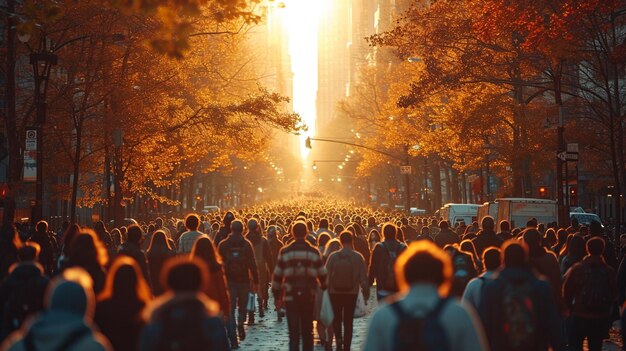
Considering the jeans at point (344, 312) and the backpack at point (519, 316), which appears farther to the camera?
the jeans at point (344, 312)

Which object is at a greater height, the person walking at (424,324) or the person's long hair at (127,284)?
the person's long hair at (127,284)

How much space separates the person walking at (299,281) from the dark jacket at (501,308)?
14.5 ft

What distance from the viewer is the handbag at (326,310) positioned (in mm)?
14359

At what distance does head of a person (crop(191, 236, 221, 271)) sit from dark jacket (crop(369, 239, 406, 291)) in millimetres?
3385

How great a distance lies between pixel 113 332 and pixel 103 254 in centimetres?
149

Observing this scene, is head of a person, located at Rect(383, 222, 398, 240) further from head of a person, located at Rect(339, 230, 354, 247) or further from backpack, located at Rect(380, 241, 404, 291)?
head of a person, located at Rect(339, 230, 354, 247)

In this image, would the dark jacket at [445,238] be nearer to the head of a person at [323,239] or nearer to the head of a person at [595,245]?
the head of a person at [323,239]

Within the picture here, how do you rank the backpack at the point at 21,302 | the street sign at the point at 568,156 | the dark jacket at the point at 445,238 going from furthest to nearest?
the street sign at the point at 568,156
the dark jacket at the point at 445,238
the backpack at the point at 21,302

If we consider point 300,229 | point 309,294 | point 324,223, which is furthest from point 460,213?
point 309,294

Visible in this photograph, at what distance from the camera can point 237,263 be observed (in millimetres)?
15898

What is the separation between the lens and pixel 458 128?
43.0m

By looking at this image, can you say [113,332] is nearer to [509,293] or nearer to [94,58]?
[509,293]

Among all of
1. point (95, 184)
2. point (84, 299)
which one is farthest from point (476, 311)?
point (95, 184)

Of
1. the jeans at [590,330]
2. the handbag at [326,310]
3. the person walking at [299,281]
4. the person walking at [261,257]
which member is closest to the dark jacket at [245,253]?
the handbag at [326,310]
